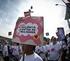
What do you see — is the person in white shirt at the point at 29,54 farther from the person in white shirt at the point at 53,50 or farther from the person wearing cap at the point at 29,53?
the person in white shirt at the point at 53,50

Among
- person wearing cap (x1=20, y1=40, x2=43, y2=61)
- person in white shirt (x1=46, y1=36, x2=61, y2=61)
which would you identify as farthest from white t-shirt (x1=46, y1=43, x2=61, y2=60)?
person wearing cap (x1=20, y1=40, x2=43, y2=61)

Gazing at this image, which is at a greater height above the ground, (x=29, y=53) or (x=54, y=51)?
(x=29, y=53)

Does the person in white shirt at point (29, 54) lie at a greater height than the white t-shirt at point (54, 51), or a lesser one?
greater

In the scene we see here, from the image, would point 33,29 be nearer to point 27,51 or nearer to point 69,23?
point 27,51

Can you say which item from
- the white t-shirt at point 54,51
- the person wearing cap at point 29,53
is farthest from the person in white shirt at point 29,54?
the white t-shirt at point 54,51

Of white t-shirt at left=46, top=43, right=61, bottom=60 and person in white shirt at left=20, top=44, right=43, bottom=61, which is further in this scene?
white t-shirt at left=46, top=43, right=61, bottom=60

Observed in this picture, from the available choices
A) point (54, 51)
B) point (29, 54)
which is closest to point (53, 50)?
point (54, 51)

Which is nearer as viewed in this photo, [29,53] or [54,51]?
[29,53]

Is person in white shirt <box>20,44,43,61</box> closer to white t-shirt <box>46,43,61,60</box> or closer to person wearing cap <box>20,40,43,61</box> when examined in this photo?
person wearing cap <box>20,40,43,61</box>

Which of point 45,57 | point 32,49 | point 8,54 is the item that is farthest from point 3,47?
point 32,49

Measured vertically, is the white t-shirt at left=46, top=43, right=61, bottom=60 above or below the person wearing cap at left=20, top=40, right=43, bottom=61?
below

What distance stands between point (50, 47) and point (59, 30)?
860 mm

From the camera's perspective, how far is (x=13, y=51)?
831 inches

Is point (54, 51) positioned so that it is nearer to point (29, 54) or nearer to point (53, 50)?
point (53, 50)
